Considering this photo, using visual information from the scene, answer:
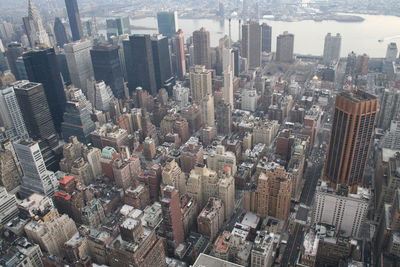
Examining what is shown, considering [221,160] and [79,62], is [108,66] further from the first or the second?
[221,160]

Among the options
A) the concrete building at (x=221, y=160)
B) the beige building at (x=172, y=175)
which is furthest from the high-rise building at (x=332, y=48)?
the beige building at (x=172, y=175)

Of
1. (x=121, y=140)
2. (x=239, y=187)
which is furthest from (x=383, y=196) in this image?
(x=121, y=140)

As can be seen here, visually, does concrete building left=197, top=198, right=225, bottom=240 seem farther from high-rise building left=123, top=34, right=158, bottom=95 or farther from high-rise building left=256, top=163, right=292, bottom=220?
high-rise building left=123, top=34, right=158, bottom=95

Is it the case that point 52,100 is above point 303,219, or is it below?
above

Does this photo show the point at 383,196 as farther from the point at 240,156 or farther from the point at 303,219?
the point at 240,156

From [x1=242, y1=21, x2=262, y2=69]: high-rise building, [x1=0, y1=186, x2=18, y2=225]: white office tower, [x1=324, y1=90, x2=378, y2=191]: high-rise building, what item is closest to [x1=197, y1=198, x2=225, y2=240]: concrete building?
[x1=324, y1=90, x2=378, y2=191]: high-rise building
